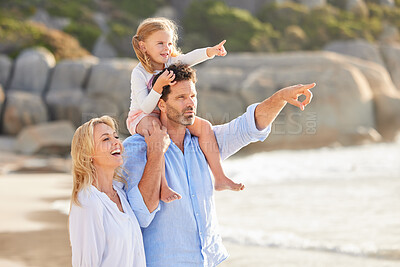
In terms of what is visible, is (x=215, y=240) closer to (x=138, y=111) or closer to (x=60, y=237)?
(x=138, y=111)

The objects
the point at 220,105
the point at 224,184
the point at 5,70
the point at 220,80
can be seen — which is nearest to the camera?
the point at 224,184

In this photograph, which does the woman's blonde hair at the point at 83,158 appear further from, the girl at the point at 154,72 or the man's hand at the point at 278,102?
the man's hand at the point at 278,102

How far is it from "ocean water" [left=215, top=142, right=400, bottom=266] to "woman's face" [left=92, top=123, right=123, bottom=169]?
3527 mm

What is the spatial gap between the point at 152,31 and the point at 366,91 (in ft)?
41.2

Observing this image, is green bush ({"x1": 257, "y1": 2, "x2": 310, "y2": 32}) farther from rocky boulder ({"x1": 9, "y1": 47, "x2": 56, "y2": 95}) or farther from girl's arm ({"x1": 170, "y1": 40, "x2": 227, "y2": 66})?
girl's arm ({"x1": 170, "y1": 40, "x2": 227, "y2": 66})

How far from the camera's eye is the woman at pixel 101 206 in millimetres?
2320

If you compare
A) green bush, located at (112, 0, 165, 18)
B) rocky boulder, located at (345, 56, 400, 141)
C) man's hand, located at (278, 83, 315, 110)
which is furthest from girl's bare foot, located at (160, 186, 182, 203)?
green bush, located at (112, 0, 165, 18)

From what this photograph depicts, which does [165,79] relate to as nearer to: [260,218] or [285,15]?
[260,218]

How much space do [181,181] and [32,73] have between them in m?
14.2

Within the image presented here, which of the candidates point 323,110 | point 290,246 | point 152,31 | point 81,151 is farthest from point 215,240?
point 323,110

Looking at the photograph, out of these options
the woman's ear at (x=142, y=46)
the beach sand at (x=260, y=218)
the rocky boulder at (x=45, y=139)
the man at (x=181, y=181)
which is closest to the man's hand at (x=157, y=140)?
the man at (x=181, y=181)

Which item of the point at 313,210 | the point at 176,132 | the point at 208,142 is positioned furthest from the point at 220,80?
the point at 176,132

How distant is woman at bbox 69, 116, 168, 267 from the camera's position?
2.32m

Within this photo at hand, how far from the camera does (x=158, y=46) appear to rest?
308 centimetres
